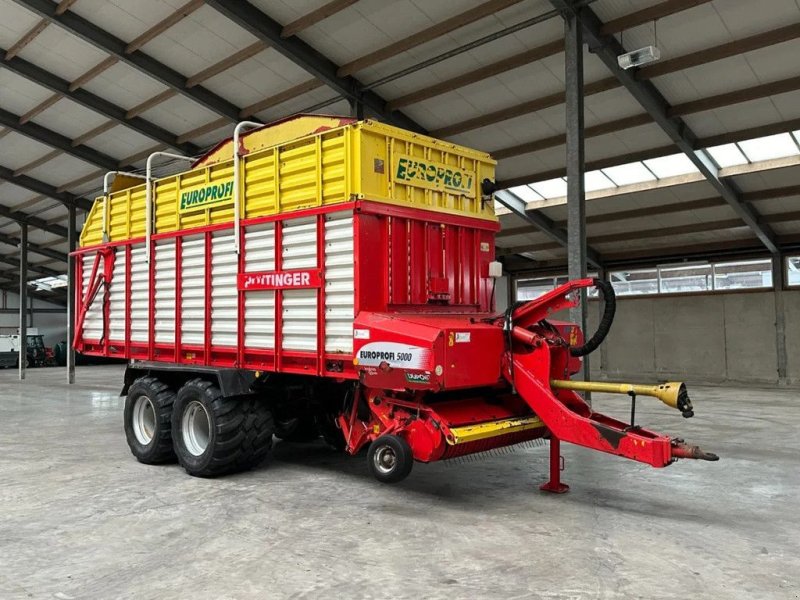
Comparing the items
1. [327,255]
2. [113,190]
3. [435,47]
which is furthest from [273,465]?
[435,47]

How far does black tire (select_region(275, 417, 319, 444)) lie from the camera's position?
314 inches

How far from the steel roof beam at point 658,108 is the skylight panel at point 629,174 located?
1366 millimetres

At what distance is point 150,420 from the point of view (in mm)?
7258

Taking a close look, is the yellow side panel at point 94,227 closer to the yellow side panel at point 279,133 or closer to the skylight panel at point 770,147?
the yellow side panel at point 279,133

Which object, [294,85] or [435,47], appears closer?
[435,47]

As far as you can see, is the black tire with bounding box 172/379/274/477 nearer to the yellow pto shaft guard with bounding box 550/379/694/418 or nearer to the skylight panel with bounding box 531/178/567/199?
the yellow pto shaft guard with bounding box 550/379/694/418

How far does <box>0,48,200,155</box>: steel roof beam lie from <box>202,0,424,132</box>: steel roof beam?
2693 millimetres

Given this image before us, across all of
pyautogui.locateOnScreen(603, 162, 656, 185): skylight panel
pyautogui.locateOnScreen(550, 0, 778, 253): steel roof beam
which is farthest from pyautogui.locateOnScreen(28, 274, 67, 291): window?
pyautogui.locateOnScreen(550, 0, 778, 253): steel roof beam

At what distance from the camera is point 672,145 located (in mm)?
12461

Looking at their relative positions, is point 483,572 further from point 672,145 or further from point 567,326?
point 672,145

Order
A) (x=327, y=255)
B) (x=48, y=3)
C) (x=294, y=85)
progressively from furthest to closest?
(x=294, y=85) → (x=48, y=3) → (x=327, y=255)

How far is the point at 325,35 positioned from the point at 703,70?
625 cm

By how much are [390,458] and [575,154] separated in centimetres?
631

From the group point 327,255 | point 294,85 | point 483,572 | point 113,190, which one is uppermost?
point 294,85
